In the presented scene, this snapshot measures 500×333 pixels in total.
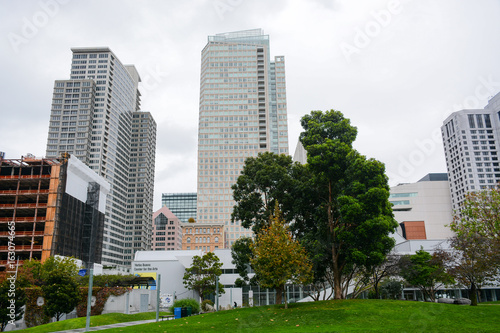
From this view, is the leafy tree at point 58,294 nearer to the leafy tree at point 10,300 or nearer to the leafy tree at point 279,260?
the leafy tree at point 10,300

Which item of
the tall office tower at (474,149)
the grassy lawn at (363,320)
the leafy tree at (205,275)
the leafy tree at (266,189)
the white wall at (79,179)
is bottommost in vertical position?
the grassy lawn at (363,320)

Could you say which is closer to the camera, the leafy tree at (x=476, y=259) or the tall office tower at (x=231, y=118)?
the leafy tree at (x=476, y=259)

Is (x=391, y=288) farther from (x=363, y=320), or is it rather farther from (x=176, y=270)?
(x=176, y=270)

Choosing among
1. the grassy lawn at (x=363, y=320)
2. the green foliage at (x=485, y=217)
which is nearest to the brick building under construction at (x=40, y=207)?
the grassy lawn at (x=363, y=320)

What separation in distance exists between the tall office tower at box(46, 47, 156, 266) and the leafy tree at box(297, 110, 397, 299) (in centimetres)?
12893

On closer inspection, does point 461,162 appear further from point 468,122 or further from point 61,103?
point 61,103

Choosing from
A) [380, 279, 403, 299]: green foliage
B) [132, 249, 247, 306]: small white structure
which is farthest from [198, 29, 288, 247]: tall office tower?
[380, 279, 403, 299]: green foliage

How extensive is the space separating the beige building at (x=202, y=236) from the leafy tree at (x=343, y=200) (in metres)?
92.5

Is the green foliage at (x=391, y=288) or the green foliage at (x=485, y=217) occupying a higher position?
the green foliage at (x=485, y=217)

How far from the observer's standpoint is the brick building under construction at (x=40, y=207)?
76312mm

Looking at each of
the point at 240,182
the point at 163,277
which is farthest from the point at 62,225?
the point at 240,182

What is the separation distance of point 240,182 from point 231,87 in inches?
4897

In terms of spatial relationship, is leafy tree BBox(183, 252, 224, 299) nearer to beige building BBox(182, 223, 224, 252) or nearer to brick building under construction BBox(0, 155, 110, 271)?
brick building under construction BBox(0, 155, 110, 271)

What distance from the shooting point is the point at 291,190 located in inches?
1555
